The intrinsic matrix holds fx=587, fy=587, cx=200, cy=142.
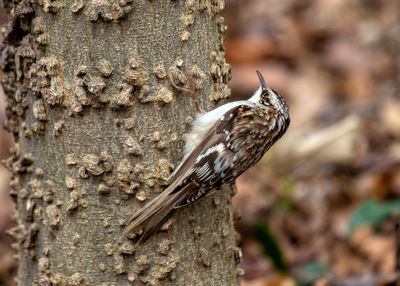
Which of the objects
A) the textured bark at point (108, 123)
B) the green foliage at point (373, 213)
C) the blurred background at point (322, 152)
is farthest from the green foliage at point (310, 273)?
the textured bark at point (108, 123)

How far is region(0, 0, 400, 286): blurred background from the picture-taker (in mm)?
4742

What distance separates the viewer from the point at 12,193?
3057 mm

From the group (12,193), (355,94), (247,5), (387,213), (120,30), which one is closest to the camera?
(120,30)

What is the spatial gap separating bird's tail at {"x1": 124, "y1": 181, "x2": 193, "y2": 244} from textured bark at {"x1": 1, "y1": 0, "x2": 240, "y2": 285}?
5 centimetres

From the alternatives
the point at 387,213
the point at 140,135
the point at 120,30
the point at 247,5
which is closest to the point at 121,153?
the point at 140,135

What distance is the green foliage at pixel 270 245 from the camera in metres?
4.20

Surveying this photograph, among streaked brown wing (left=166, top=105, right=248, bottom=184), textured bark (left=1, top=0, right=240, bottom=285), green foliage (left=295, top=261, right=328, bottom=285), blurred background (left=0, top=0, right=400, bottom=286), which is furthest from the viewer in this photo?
blurred background (left=0, top=0, right=400, bottom=286)

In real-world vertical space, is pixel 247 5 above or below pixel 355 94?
above

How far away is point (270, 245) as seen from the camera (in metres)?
4.25

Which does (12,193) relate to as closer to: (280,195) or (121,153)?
(121,153)

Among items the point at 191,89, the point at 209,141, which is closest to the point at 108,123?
the point at 191,89

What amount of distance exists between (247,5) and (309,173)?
4.97m

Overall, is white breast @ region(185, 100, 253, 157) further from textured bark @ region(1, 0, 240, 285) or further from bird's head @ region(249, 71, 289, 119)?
bird's head @ region(249, 71, 289, 119)

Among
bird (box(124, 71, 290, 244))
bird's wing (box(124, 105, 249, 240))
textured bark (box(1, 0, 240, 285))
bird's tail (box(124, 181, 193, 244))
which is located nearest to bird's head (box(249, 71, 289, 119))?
bird (box(124, 71, 290, 244))
